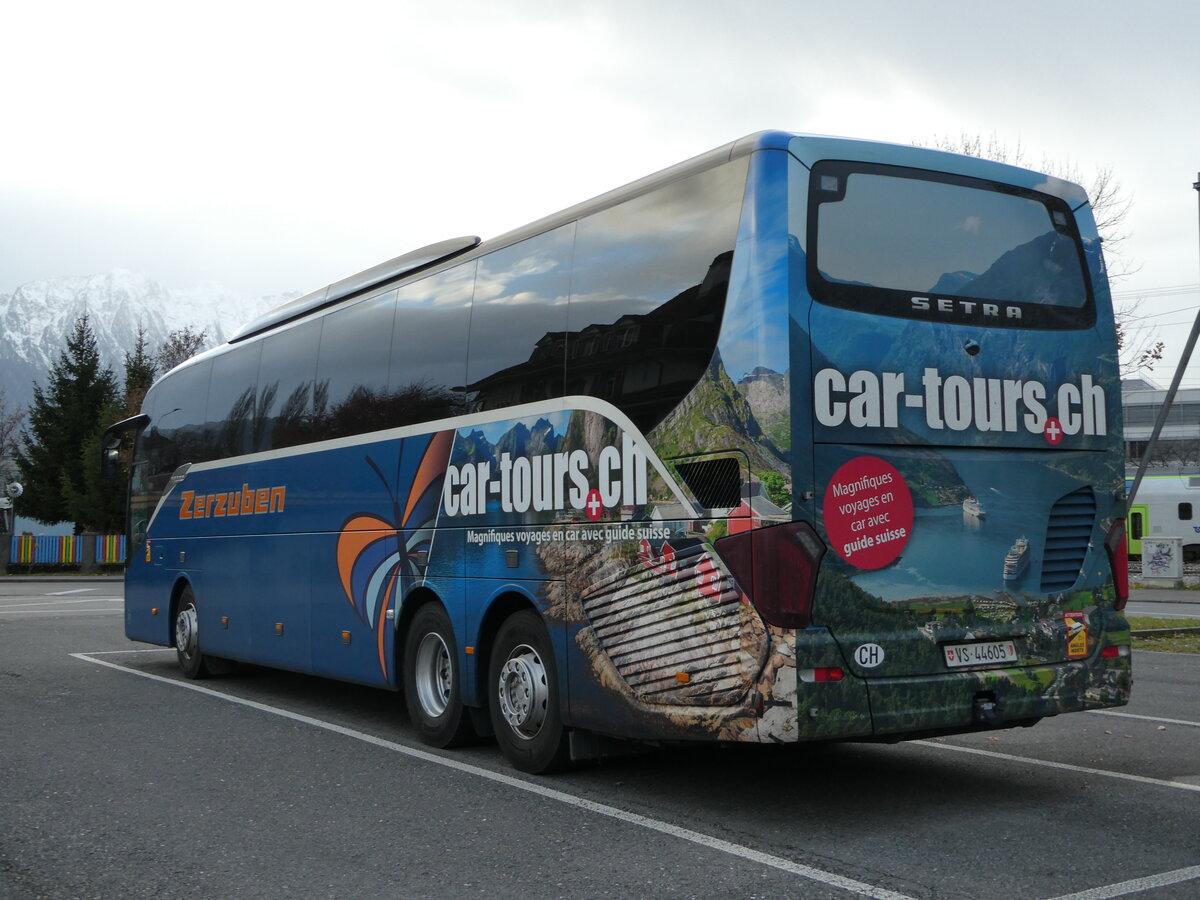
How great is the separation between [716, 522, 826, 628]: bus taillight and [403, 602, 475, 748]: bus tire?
3.13 m

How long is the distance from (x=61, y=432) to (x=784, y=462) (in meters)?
50.6

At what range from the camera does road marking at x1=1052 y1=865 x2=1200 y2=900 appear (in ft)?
17.2

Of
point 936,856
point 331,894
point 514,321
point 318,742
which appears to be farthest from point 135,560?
point 936,856

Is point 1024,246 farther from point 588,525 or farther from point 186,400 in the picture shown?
point 186,400

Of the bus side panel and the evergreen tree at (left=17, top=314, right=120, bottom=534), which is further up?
the evergreen tree at (left=17, top=314, right=120, bottom=534)

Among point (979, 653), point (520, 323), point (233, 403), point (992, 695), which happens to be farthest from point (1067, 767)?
point (233, 403)

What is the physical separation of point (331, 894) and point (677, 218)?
153 inches

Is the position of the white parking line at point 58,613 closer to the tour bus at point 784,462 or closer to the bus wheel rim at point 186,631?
the bus wheel rim at point 186,631

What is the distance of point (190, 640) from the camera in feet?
46.0

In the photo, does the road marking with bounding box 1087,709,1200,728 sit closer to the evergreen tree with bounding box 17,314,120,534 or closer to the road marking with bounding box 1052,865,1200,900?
the road marking with bounding box 1052,865,1200,900

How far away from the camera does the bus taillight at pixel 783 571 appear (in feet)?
20.7

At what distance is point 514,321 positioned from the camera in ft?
28.0

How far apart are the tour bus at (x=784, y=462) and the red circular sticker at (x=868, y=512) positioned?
2 cm

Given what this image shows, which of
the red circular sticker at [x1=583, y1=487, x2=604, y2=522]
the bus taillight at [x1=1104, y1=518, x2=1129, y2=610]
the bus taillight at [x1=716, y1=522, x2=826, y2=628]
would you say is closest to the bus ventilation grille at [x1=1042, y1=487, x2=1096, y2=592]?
the bus taillight at [x1=1104, y1=518, x2=1129, y2=610]
